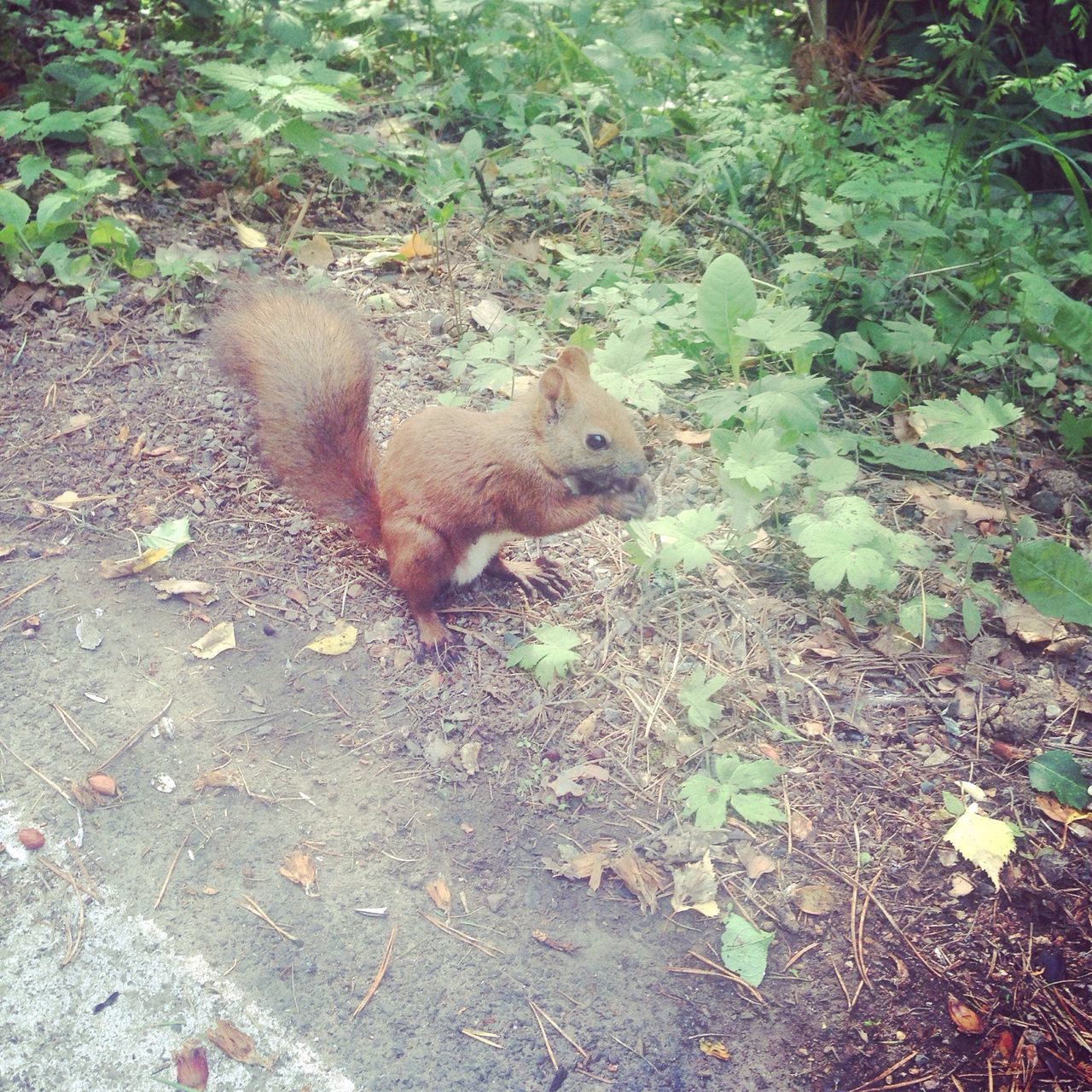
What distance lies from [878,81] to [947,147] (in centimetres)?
99

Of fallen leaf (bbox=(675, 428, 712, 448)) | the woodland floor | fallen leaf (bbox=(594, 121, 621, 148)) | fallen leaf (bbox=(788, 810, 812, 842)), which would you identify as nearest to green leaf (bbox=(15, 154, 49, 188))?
the woodland floor

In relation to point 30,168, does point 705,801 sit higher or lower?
lower

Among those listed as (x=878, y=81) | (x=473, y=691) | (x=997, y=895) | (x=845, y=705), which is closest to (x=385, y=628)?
(x=473, y=691)

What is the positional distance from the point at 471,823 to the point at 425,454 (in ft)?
2.90

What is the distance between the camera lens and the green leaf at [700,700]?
7.11 ft

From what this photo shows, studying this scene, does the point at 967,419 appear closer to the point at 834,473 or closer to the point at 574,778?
the point at 834,473

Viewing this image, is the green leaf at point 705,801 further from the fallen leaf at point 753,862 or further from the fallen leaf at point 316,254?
the fallen leaf at point 316,254

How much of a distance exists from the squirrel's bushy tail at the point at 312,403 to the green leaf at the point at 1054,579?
1.65 meters

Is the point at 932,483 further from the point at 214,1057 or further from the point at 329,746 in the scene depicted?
the point at 214,1057

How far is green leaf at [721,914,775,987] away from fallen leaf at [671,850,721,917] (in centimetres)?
4

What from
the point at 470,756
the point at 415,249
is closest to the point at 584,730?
the point at 470,756

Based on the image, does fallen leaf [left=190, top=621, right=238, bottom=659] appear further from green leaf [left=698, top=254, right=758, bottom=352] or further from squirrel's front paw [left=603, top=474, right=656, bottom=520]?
green leaf [left=698, top=254, right=758, bottom=352]

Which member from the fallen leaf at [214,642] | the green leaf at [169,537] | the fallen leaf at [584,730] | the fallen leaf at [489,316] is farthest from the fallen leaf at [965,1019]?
the fallen leaf at [489,316]

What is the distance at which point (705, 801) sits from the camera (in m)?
2.02
